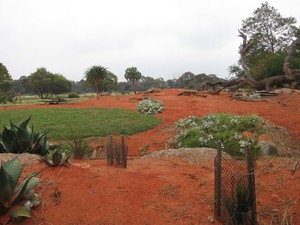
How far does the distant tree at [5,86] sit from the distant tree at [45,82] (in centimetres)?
515

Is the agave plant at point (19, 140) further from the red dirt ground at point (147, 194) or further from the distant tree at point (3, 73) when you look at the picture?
the distant tree at point (3, 73)

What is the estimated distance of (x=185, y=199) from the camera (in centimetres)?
375

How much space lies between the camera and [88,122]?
14.1 meters

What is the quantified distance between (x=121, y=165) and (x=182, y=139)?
535cm

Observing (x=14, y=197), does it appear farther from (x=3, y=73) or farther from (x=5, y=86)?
(x=3, y=73)

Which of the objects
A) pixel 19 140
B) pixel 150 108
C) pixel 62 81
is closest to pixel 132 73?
pixel 62 81

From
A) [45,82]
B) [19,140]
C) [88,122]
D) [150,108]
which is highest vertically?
[45,82]

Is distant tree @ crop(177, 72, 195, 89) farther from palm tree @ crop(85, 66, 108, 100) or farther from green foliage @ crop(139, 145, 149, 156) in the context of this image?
green foliage @ crop(139, 145, 149, 156)

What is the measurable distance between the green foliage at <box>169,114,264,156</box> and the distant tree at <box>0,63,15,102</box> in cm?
2687

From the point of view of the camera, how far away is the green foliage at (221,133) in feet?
27.1

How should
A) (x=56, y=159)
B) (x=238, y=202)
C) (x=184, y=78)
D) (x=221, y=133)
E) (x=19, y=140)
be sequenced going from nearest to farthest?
(x=238, y=202) < (x=56, y=159) < (x=19, y=140) < (x=221, y=133) < (x=184, y=78)

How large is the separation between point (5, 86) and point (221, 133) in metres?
39.0

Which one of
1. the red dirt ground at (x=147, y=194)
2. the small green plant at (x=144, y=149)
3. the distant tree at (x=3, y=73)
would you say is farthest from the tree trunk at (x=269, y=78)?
the distant tree at (x=3, y=73)

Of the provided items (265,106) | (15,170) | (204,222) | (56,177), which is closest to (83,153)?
(56,177)
